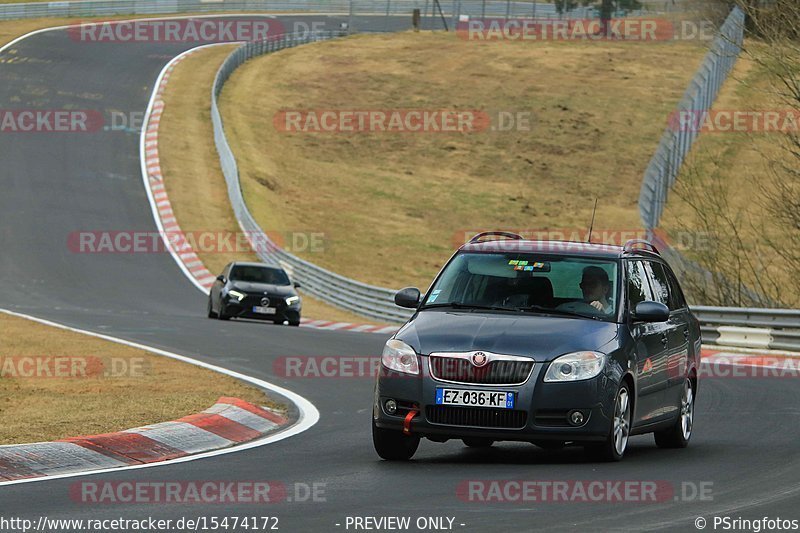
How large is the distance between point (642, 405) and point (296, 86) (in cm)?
6145

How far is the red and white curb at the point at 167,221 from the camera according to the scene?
3150 centimetres

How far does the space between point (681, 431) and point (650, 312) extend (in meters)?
1.62

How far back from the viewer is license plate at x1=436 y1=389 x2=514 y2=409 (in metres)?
10.0

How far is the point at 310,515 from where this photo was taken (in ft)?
26.5

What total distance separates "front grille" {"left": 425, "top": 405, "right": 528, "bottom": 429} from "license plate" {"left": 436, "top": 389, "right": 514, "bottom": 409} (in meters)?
0.04

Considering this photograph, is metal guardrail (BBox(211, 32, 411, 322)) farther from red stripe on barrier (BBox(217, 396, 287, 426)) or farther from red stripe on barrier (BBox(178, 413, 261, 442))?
red stripe on barrier (BBox(178, 413, 261, 442))

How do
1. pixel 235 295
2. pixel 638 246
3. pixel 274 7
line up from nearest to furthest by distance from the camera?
pixel 638 246
pixel 235 295
pixel 274 7

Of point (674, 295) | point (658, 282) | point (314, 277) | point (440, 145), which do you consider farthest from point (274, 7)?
point (658, 282)

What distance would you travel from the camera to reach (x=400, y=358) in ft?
34.0

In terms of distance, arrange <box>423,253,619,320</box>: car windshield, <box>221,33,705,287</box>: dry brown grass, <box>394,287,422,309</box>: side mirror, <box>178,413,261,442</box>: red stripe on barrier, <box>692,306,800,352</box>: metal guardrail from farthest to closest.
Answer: <box>221,33,705,287</box>: dry brown grass → <box>692,306,800,352</box>: metal guardrail → <box>178,413,261,442</box>: red stripe on barrier → <box>394,287,422,309</box>: side mirror → <box>423,253,619,320</box>: car windshield

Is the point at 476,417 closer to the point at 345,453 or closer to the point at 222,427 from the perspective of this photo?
the point at 345,453

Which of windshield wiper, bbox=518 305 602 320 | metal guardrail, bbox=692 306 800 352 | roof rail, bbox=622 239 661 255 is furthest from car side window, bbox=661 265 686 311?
metal guardrail, bbox=692 306 800 352

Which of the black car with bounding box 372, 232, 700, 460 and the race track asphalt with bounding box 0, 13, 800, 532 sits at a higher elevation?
the black car with bounding box 372, 232, 700, 460

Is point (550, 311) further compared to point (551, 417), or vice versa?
point (550, 311)
